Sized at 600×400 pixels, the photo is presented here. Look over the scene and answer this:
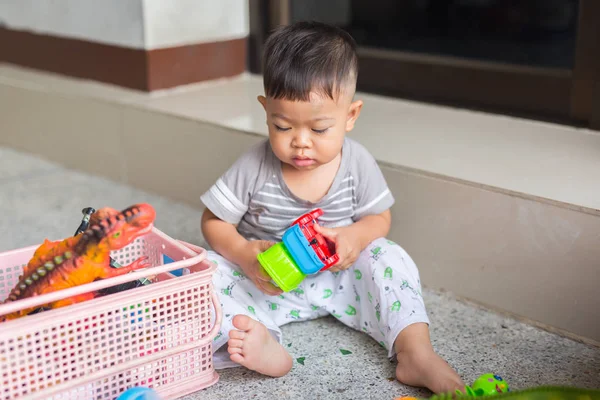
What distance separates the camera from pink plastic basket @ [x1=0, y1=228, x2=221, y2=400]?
0.87 meters

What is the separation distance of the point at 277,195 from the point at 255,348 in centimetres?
27

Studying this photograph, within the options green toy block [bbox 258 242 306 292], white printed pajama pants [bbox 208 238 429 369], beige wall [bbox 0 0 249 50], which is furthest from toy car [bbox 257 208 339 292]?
beige wall [bbox 0 0 249 50]

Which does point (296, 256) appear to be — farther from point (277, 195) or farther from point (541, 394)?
point (541, 394)

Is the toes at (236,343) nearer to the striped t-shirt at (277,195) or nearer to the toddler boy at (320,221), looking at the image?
the toddler boy at (320,221)

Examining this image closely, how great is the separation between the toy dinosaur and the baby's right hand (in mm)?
235

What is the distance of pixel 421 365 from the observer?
1010mm

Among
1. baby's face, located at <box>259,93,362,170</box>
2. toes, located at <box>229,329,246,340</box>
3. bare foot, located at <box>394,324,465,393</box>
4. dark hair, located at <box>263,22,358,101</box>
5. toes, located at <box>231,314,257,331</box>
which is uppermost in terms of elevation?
dark hair, located at <box>263,22,358,101</box>

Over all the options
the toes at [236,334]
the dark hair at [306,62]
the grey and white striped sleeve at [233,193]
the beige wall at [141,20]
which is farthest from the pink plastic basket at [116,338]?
the beige wall at [141,20]

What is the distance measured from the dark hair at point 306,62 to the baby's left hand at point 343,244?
19 centimetres

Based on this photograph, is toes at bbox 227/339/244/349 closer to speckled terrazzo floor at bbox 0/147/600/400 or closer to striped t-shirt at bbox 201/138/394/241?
speckled terrazzo floor at bbox 0/147/600/400

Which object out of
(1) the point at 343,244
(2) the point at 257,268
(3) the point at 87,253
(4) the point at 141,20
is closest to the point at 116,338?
(3) the point at 87,253

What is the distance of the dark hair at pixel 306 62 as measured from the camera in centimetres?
104

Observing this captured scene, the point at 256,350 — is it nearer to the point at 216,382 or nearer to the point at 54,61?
the point at 216,382

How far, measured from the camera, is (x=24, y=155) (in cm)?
216
